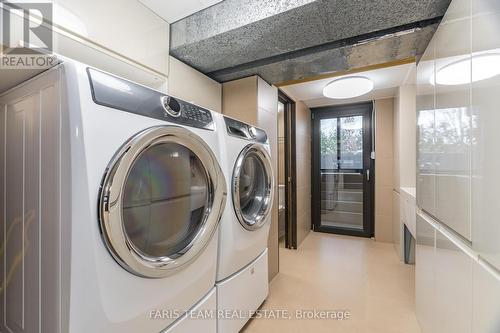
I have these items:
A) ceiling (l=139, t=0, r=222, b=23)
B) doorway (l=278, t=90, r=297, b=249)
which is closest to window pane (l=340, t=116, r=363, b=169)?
doorway (l=278, t=90, r=297, b=249)

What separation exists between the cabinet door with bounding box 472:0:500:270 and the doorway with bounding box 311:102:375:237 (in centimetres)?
283

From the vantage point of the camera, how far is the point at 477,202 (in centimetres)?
77

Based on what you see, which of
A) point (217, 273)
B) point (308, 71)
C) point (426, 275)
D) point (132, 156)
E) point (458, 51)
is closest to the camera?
point (132, 156)

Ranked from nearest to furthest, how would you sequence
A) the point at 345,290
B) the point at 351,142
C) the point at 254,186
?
the point at 254,186, the point at 345,290, the point at 351,142

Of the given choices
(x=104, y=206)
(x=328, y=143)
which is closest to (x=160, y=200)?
(x=104, y=206)

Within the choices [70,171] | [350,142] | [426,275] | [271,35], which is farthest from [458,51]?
[350,142]

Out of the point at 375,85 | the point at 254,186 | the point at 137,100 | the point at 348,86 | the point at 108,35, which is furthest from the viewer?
the point at 375,85

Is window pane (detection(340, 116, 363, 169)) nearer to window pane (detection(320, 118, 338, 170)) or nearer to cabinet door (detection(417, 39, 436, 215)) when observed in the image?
window pane (detection(320, 118, 338, 170))

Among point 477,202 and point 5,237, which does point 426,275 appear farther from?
point 5,237

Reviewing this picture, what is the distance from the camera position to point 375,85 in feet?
8.63

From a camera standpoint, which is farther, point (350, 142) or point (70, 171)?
point (350, 142)

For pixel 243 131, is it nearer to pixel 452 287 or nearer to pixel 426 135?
pixel 426 135

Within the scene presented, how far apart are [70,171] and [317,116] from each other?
3645mm

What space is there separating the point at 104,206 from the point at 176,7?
4.38 feet
